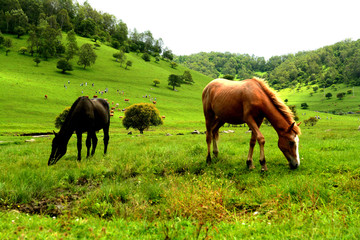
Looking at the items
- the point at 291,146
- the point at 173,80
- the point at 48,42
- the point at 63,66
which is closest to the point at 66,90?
the point at 63,66

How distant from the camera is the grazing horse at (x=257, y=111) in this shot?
19.9 ft

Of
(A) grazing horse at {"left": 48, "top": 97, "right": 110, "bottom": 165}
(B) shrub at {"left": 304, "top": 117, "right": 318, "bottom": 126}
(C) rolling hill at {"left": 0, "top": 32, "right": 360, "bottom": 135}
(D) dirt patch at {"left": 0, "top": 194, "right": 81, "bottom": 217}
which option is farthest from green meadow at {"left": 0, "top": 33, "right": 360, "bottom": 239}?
(B) shrub at {"left": 304, "top": 117, "right": 318, "bottom": 126}

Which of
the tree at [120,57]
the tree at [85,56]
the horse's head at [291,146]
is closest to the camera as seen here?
the horse's head at [291,146]

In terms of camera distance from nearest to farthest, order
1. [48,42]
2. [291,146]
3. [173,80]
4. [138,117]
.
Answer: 1. [291,146]
2. [138,117]
3. [48,42]
4. [173,80]

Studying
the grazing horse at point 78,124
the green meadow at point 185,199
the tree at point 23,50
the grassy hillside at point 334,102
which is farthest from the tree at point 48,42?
the grassy hillside at point 334,102

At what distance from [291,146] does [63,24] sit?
6376 inches

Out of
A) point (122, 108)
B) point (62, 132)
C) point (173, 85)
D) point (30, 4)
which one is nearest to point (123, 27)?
point (30, 4)

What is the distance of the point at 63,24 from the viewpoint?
130m

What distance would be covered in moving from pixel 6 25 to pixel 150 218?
147535 mm

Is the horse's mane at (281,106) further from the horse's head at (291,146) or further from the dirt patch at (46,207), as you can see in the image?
the dirt patch at (46,207)

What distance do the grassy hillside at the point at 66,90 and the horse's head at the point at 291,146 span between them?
38.2m

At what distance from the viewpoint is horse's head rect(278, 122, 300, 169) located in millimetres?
5965

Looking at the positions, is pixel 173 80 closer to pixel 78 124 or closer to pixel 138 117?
pixel 138 117

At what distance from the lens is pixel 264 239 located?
277 cm
